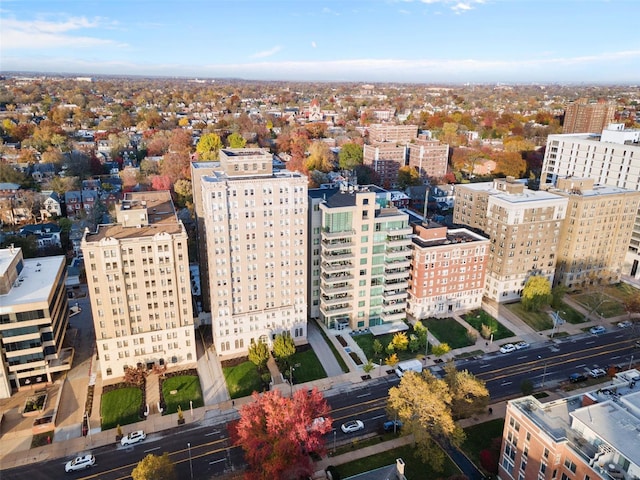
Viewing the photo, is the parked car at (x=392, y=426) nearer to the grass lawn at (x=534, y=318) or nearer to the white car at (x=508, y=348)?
the white car at (x=508, y=348)

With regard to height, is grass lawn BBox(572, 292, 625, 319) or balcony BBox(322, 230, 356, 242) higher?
balcony BBox(322, 230, 356, 242)

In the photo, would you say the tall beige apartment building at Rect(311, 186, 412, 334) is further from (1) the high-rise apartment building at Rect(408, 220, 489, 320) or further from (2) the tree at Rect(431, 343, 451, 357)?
(2) the tree at Rect(431, 343, 451, 357)

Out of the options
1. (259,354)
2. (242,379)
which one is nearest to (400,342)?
(259,354)

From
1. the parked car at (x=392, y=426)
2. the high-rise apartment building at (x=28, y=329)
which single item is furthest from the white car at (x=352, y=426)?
the high-rise apartment building at (x=28, y=329)

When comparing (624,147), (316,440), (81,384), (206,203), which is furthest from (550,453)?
(624,147)

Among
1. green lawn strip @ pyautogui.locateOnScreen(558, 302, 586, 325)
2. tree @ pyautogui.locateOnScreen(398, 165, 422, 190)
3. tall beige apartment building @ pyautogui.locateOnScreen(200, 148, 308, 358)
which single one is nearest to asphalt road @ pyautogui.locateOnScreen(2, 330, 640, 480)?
green lawn strip @ pyautogui.locateOnScreen(558, 302, 586, 325)

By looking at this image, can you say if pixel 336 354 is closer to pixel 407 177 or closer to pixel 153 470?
pixel 153 470

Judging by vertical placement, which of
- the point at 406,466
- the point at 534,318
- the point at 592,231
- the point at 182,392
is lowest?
the point at 406,466
